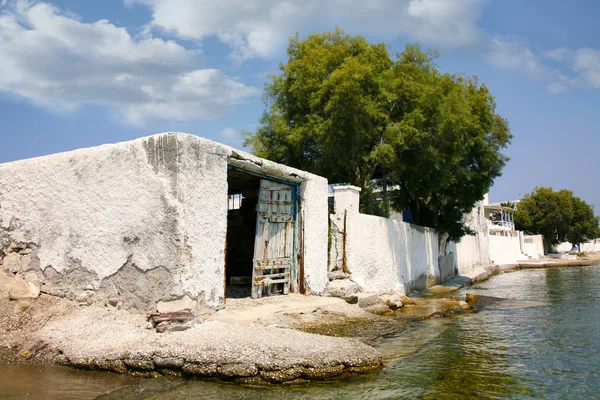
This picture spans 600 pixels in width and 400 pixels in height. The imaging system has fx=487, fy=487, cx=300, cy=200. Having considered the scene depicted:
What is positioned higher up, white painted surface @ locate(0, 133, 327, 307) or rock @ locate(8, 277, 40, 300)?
white painted surface @ locate(0, 133, 327, 307)

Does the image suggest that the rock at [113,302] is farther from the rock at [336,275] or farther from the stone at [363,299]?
the rock at [336,275]

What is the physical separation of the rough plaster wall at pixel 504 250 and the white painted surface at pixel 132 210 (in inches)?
1291

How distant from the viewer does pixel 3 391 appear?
486 cm

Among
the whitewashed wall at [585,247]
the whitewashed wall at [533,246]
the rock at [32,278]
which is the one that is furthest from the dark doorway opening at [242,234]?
the whitewashed wall at [585,247]

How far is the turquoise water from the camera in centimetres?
496

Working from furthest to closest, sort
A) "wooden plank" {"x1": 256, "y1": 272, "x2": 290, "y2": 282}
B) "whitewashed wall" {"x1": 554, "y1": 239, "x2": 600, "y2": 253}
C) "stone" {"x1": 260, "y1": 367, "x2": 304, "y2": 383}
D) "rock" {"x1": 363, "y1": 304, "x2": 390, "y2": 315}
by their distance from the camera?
"whitewashed wall" {"x1": 554, "y1": 239, "x2": 600, "y2": 253} → "rock" {"x1": 363, "y1": 304, "x2": 390, "y2": 315} → "wooden plank" {"x1": 256, "y1": 272, "x2": 290, "y2": 282} → "stone" {"x1": 260, "y1": 367, "x2": 304, "y2": 383}

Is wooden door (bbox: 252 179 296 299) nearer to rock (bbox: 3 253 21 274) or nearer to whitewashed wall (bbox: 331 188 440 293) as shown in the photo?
whitewashed wall (bbox: 331 188 440 293)

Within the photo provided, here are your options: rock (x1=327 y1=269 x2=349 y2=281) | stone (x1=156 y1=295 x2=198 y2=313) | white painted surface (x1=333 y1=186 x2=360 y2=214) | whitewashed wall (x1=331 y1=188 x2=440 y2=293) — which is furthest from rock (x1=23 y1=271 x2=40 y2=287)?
white painted surface (x1=333 y1=186 x2=360 y2=214)

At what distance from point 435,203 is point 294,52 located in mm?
8827

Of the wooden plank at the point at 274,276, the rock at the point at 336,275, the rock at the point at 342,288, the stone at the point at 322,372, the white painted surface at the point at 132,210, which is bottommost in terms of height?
the stone at the point at 322,372

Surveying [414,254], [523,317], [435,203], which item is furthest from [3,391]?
[435,203]

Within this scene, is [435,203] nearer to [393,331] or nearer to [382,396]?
[393,331]

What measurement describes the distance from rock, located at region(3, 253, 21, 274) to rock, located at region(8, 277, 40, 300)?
0.97 ft

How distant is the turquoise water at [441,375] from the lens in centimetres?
496
